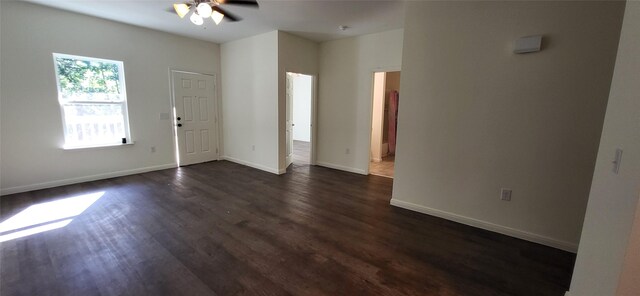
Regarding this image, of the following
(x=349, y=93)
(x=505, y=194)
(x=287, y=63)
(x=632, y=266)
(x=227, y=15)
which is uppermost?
(x=227, y=15)

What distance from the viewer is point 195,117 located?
17.8ft

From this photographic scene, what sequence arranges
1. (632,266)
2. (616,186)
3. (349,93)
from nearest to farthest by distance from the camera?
(632,266) < (616,186) < (349,93)

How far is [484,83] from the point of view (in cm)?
267

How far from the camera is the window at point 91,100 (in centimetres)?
389

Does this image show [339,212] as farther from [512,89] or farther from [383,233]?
[512,89]

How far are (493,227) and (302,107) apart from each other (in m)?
7.54

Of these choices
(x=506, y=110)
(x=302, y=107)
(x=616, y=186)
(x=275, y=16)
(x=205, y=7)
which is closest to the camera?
(x=616, y=186)

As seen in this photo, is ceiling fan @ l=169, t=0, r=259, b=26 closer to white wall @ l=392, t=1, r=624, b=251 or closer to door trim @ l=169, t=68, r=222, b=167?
white wall @ l=392, t=1, r=624, b=251

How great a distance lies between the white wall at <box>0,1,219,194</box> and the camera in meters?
3.44

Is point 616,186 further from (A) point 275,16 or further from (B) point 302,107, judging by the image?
(B) point 302,107

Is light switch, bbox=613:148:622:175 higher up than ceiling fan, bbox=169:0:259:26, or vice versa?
ceiling fan, bbox=169:0:259:26

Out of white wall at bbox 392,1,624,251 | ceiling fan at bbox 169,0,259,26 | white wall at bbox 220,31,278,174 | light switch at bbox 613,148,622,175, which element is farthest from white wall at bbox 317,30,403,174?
light switch at bbox 613,148,622,175

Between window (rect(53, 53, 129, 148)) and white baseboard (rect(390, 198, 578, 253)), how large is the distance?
462cm

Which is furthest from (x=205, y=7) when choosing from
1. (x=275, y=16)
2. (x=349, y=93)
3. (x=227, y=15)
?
(x=349, y=93)
